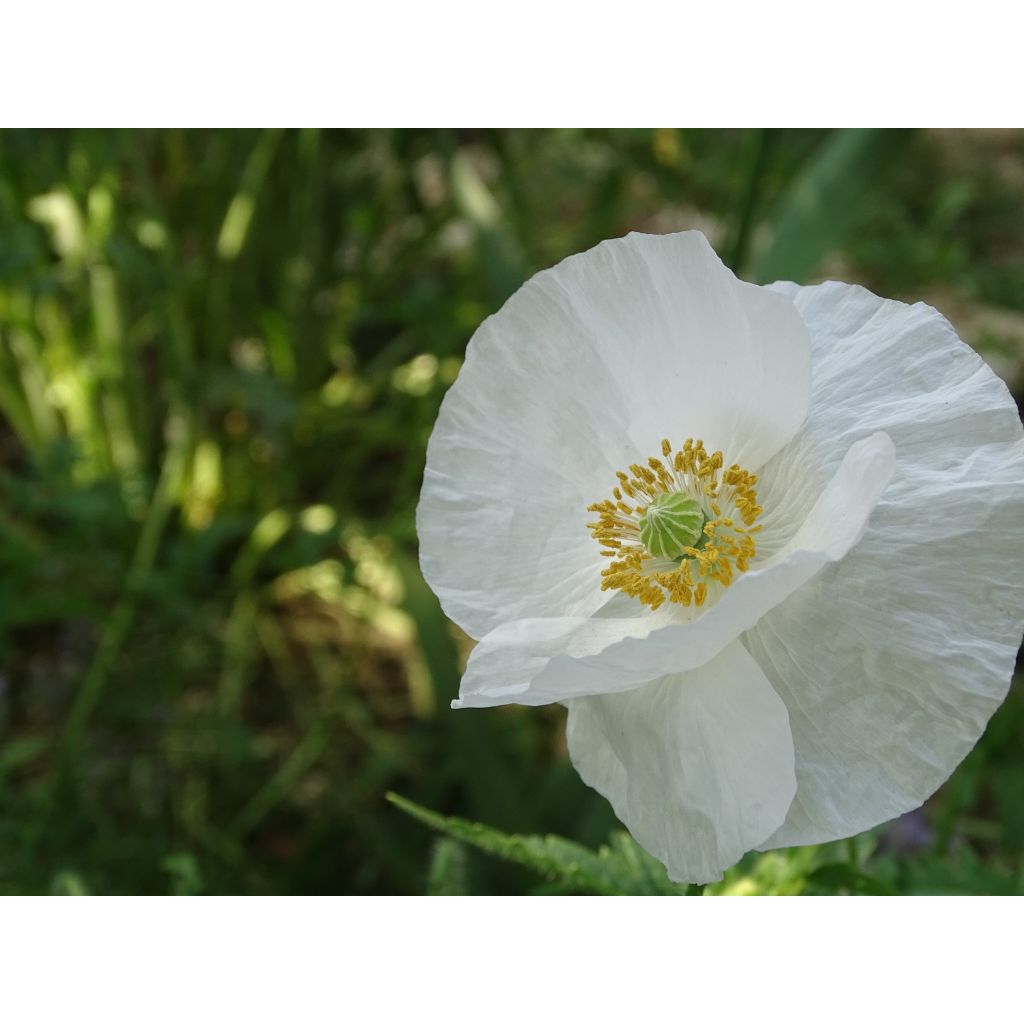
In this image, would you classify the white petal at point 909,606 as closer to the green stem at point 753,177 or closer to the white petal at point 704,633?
the white petal at point 704,633

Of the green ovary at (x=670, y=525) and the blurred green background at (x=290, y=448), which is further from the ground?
the green ovary at (x=670, y=525)

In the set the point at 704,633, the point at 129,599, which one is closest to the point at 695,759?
the point at 704,633

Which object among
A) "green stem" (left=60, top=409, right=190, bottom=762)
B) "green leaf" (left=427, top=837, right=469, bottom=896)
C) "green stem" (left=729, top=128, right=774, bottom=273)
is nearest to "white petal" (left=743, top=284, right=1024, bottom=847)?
"green leaf" (left=427, top=837, right=469, bottom=896)

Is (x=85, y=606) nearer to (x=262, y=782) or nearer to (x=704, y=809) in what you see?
(x=262, y=782)

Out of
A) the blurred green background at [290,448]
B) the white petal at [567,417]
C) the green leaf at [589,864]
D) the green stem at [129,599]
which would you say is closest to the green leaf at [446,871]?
the green leaf at [589,864]

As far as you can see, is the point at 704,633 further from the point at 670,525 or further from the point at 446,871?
the point at 446,871
